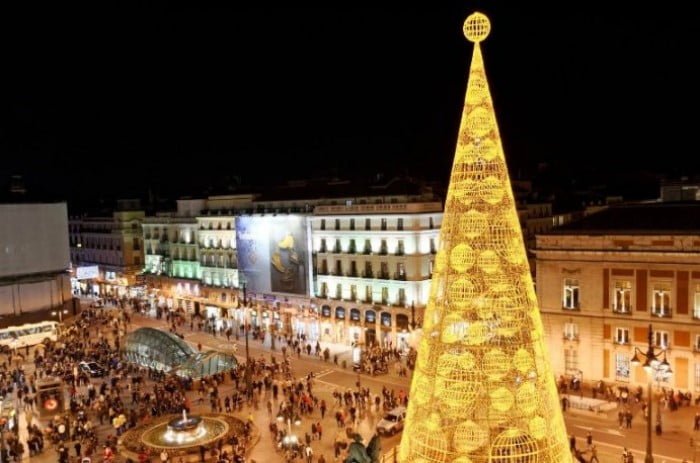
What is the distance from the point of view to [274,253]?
60.0 meters

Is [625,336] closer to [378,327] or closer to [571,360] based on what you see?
[571,360]

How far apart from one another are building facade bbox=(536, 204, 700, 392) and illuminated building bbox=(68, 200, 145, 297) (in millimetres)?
62137

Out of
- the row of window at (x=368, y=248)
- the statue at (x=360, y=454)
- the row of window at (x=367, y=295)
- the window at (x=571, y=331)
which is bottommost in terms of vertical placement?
the window at (x=571, y=331)

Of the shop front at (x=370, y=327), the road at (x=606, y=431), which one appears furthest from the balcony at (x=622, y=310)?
the shop front at (x=370, y=327)

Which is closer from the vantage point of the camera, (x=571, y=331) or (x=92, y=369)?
(x=571, y=331)

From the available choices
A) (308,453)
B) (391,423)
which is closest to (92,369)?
(308,453)

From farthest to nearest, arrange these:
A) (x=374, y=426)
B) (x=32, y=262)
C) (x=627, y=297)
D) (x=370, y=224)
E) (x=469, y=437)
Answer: (x=32, y=262) < (x=370, y=224) < (x=627, y=297) < (x=374, y=426) < (x=469, y=437)

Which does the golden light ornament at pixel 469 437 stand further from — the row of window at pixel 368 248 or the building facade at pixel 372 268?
the row of window at pixel 368 248

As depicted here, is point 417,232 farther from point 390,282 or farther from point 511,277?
point 511,277

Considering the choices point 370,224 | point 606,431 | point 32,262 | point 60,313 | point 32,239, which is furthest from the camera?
point 32,239

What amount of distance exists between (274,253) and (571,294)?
29.5 m

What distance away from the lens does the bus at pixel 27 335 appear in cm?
5442

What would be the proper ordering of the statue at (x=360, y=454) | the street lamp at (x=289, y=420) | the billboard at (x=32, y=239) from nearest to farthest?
the statue at (x=360, y=454) < the street lamp at (x=289, y=420) < the billboard at (x=32, y=239)

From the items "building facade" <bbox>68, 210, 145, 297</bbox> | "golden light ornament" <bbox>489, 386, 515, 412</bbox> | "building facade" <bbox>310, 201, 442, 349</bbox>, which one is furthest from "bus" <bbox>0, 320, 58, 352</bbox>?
"golden light ornament" <bbox>489, 386, 515, 412</bbox>
